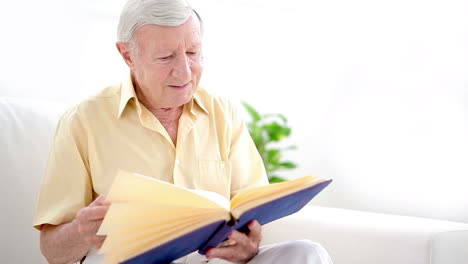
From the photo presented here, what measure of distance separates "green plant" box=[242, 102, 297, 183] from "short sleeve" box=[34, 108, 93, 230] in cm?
181

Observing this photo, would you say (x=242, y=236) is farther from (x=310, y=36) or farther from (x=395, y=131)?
(x=310, y=36)

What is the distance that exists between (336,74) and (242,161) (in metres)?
1.67

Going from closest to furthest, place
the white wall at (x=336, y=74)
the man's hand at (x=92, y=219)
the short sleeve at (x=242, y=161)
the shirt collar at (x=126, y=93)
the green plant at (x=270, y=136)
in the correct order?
the man's hand at (x=92, y=219), the shirt collar at (x=126, y=93), the short sleeve at (x=242, y=161), the white wall at (x=336, y=74), the green plant at (x=270, y=136)

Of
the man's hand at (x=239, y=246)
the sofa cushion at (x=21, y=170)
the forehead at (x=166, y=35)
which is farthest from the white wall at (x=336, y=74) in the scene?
the man's hand at (x=239, y=246)

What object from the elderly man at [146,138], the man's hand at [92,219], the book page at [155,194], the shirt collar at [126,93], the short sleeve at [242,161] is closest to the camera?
the book page at [155,194]

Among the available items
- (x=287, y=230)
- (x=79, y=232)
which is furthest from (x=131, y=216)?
(x=287, y=230)

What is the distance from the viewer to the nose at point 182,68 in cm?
153

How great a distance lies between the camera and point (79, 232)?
4.29ft

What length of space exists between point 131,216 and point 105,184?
17.1 inches

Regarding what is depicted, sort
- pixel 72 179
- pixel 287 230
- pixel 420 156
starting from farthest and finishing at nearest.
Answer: pixel 420 156 < pixel 287 230 < pixel 72 179

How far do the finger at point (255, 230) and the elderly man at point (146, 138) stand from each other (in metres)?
0.02

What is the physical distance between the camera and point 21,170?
5.52 feet

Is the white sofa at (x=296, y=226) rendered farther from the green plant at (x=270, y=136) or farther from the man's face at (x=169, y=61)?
the green plant at (x=270, y=136)

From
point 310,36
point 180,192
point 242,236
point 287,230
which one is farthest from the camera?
point 310,36
